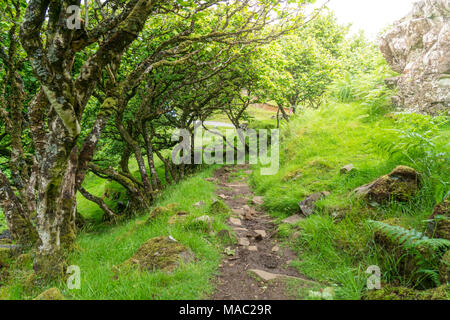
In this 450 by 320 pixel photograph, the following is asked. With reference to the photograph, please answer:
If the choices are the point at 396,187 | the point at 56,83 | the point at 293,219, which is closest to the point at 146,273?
the point at 56,83

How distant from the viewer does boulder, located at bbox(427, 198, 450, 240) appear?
10.1 ft

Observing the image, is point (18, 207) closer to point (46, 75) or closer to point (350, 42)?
point (46, 75)

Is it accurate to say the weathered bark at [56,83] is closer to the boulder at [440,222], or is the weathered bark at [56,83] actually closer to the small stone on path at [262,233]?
the small stone on path at [262,233]

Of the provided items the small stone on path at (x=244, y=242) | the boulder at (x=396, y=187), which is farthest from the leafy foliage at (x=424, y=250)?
the small stone on path at (x=244, y=242)

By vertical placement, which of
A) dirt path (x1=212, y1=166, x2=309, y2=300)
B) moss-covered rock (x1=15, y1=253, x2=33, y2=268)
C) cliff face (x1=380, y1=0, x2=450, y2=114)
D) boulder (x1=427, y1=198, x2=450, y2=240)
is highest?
cliff face (x1=380, y1=0, x2=450, y2=114)

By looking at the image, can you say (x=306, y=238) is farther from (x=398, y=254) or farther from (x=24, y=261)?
(x=24, y=261)

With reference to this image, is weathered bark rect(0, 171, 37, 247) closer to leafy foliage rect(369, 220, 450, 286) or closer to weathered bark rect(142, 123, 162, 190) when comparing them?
weathered bark rect(142, 123, 162, 190)

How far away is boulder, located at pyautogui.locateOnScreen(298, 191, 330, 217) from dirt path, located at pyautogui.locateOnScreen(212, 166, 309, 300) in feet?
2.92

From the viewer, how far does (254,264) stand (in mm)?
4367

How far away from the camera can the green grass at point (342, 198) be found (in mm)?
3684

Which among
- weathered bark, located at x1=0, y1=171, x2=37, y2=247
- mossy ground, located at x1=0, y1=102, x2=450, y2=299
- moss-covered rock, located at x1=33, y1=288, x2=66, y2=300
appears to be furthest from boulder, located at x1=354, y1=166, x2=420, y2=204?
weathered bark, located at x1=0, y1=171, x2=37, y2=247
